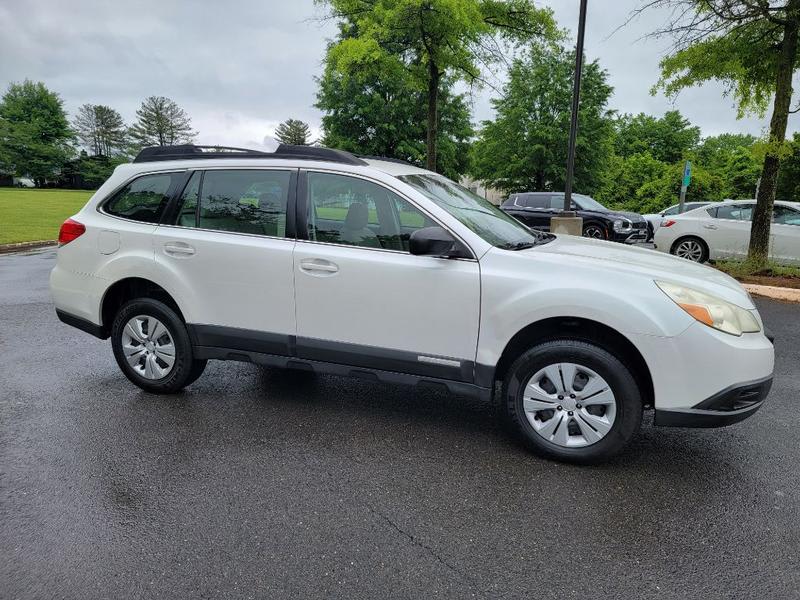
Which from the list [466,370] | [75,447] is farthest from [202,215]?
[466,370]

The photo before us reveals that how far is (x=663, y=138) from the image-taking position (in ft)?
178

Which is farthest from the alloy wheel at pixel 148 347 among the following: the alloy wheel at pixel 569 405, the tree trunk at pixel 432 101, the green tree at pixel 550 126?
the green tree at pixel 550 126

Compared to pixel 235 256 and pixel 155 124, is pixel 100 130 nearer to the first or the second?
pixel 155 124

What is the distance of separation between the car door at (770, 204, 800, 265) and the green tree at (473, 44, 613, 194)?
792 inches

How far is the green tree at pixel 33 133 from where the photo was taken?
74.8 m

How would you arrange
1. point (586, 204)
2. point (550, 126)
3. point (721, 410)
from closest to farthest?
point (721, 410), point (586, 204), point (550, 126)

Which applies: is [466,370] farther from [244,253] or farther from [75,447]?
[75,447]

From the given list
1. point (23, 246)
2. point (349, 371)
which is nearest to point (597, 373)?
point (349, 371)

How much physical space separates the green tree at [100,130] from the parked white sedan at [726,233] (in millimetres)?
111157

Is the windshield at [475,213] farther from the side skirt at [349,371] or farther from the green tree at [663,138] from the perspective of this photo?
the green tree at [663,138]

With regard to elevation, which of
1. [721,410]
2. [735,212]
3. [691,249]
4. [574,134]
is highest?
[574,134]

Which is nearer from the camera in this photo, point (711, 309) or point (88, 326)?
point (711, 309)

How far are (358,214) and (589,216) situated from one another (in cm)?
1288

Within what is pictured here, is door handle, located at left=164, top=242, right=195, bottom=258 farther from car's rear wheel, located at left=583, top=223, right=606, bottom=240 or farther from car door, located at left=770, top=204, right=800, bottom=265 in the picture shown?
car's rear wheel, located at left=583, top=223, right=606, bottom=240
